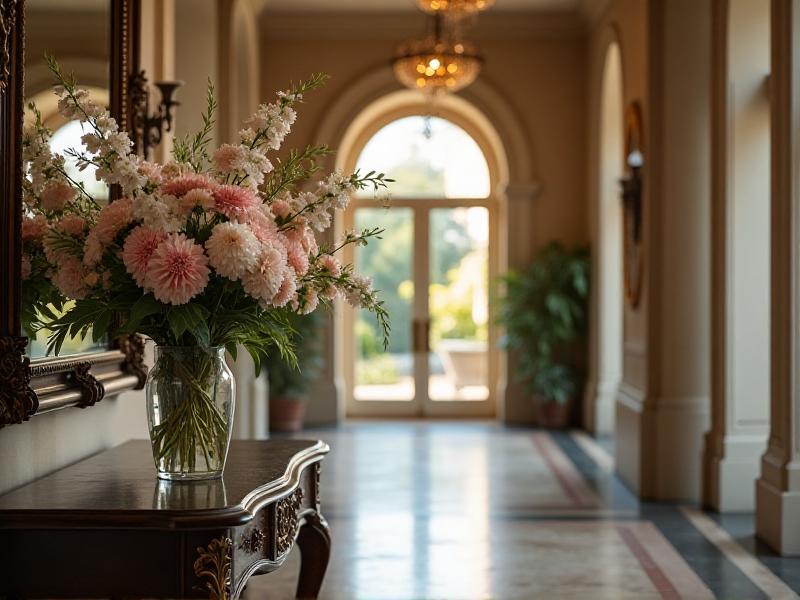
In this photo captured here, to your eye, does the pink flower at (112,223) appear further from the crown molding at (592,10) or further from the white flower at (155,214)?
the crown molding at (592,10)

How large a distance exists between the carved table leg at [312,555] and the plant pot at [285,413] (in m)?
6.72

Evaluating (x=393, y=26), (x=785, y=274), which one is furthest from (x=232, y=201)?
(x=393, y=26)

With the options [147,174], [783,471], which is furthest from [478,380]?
[147,174]

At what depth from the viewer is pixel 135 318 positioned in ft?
8.99

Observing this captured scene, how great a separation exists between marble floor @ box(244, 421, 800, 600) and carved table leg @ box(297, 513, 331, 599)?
25.5 inches

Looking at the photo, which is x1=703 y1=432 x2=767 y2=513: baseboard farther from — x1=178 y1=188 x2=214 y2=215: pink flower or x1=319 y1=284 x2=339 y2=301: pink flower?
x1=178 y1=188 x2=214 y2=215: pink flower

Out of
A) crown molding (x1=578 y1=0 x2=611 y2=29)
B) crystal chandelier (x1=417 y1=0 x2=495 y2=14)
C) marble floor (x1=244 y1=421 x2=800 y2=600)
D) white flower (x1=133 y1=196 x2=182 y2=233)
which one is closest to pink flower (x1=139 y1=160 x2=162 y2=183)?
white flower (x1=133 y1=196 x2=182 y2=233)

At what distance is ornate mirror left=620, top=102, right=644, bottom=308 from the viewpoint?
25.7 feet

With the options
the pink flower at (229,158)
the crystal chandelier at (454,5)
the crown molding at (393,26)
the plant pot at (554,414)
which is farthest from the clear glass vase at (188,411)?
the crown molding at (393,26)

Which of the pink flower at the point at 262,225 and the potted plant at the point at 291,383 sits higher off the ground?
the pink flower at the point at 262,225

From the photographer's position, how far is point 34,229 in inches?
121

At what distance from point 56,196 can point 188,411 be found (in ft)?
2.34

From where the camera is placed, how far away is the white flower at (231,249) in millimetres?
2666

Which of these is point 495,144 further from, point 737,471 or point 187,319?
point 187,319
